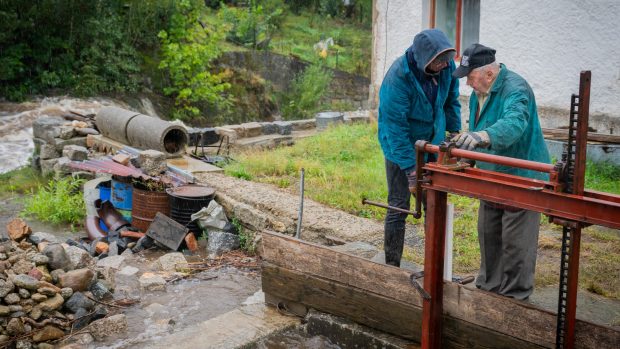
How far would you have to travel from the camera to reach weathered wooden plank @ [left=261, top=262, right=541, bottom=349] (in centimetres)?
446

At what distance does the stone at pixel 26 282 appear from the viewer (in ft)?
18.6

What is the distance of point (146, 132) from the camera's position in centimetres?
1065

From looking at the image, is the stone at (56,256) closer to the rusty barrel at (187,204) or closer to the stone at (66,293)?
the stone at (66,293)

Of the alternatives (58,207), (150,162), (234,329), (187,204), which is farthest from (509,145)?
(58,207)

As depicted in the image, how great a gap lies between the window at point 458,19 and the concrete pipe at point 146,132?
5.04 meters

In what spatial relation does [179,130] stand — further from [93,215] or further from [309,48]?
[309,48]

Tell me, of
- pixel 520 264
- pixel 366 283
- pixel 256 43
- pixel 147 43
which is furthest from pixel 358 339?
pixel 256 43

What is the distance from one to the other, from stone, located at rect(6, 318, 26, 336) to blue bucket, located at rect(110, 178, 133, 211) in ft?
12.1

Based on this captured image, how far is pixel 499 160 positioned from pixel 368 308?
1.79m

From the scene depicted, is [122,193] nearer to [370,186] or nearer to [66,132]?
[370,186]

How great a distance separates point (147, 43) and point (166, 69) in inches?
44.7

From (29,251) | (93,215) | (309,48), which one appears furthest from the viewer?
(309,48)

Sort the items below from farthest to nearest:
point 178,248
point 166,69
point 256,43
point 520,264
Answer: point 256,43
point 166,69
point 178,248
point 520,264

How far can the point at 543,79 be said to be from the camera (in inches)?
419
